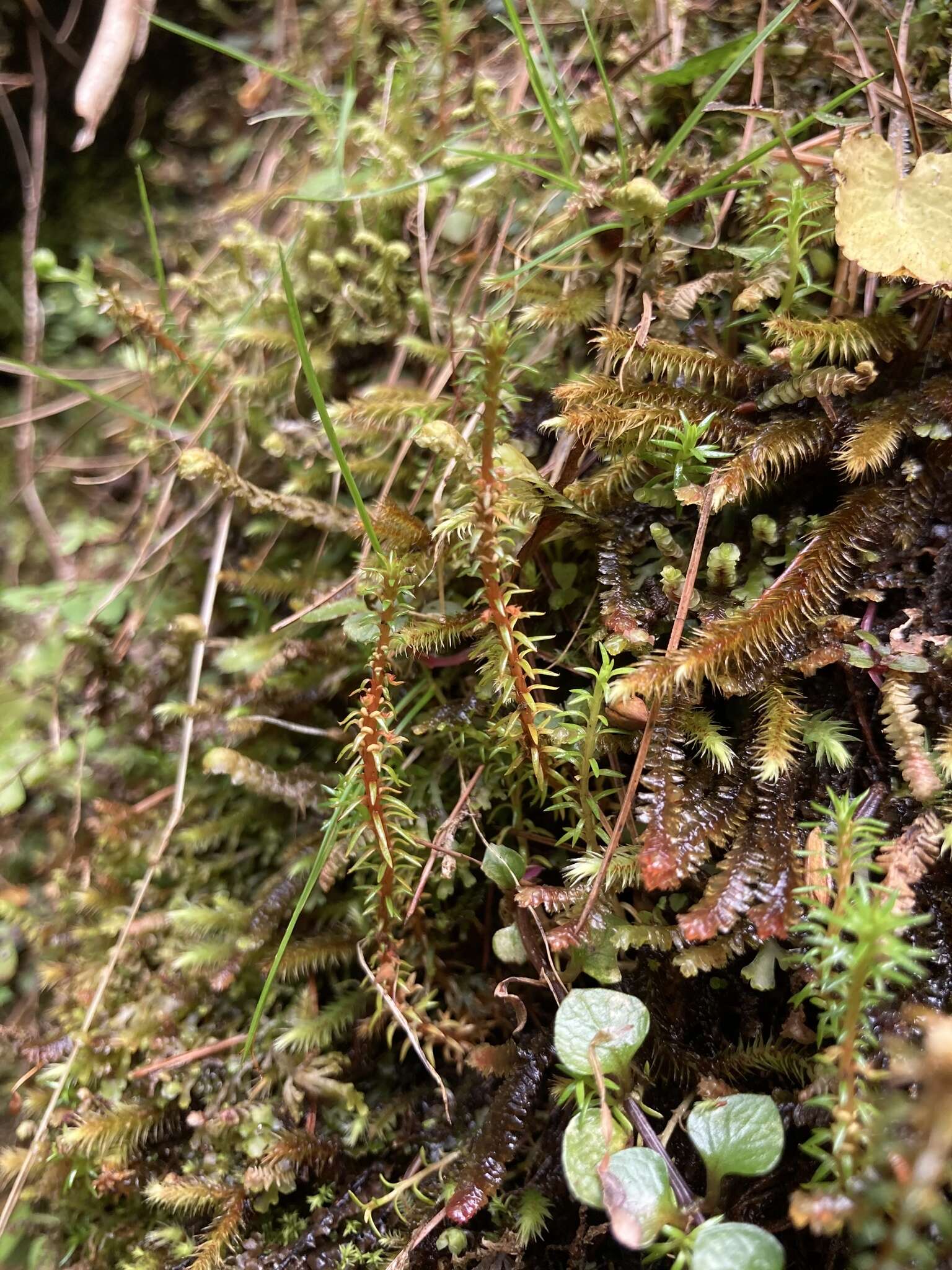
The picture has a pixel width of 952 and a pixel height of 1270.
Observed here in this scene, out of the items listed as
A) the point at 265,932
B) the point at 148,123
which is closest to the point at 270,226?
the point at 148,123

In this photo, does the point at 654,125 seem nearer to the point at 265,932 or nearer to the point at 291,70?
the point at 291,70

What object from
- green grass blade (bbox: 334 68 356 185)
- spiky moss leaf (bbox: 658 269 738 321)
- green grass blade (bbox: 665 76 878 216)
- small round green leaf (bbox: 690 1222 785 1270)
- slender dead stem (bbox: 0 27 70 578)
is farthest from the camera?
slender dead stem (bbox: 0 27 70 578)

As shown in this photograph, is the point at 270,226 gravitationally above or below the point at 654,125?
below

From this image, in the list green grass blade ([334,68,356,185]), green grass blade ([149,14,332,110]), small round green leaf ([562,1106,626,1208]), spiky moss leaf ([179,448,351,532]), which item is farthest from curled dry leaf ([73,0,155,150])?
small round green leaf ([562,1106,626,1208])

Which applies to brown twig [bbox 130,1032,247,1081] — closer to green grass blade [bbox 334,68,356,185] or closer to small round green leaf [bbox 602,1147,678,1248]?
small round green leaf [bbox 602,1147,678,1248]

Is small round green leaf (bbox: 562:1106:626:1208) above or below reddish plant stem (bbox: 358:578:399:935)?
below
